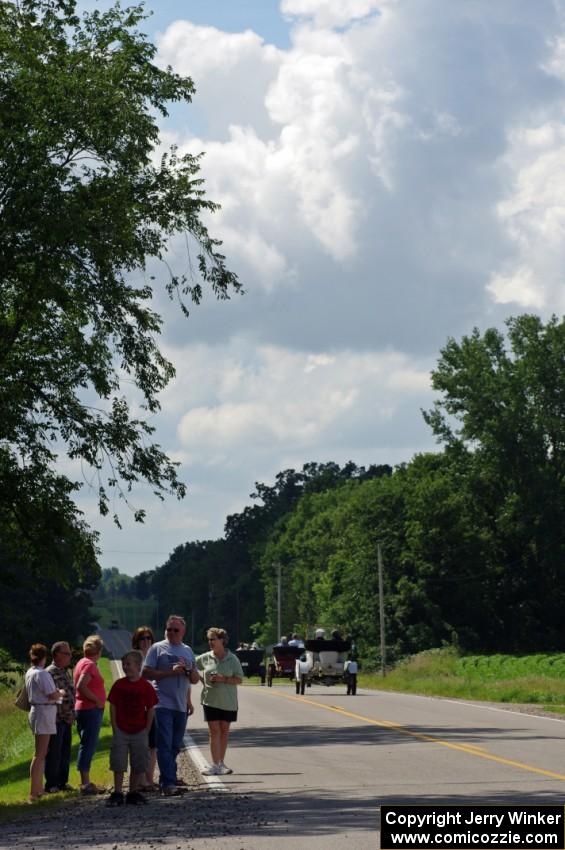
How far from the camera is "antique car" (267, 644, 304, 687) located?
53.7 meters

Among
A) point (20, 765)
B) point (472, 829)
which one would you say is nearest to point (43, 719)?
point (472, 829)

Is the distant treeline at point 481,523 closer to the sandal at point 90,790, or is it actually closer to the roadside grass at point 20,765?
the roadside grass at point 20,765

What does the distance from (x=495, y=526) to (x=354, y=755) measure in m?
74.0

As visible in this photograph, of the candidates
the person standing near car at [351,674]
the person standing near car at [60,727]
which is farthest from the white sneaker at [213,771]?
the person standing near car at [351,674]

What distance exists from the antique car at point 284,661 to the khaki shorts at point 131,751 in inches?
1487

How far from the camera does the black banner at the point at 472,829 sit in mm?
10648

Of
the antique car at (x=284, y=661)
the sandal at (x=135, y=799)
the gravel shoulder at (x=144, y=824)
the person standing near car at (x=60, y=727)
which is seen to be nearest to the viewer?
the gravel shoulder at (x=144, y=824)

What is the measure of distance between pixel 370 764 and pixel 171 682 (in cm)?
364

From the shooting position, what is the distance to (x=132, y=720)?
15672 mm

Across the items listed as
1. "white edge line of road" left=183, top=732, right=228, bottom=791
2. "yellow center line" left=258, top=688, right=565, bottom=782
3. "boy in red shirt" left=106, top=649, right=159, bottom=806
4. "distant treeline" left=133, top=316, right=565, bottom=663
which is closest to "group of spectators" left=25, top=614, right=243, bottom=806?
"boy in red shirt" left=106, top=649, right=159, bottom=806

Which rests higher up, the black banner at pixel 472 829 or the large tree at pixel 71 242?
the large tree at pixel 71 242

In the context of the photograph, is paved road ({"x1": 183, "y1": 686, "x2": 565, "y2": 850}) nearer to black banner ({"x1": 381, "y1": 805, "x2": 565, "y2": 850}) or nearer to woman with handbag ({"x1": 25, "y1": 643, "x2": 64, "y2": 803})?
black banner ({"x1": 381, "y1": 805, "x2": 565, "y2": 850})

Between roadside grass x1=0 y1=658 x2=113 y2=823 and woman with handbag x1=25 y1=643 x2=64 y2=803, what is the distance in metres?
0.39

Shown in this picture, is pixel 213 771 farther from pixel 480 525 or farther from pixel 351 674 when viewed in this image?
pixel 480 525
